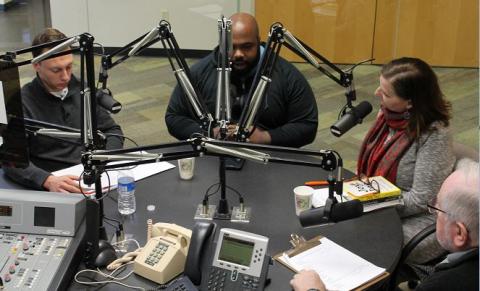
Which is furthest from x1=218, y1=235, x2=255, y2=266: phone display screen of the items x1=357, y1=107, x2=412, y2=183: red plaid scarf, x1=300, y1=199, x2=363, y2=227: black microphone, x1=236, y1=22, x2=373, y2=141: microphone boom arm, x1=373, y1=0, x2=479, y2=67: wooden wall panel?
x1=373, y1=0, x2=479, y2=67: wooden wall panel

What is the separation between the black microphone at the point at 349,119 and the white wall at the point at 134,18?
4262 millimetres

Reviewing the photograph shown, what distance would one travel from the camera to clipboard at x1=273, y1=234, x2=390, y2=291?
2016mm

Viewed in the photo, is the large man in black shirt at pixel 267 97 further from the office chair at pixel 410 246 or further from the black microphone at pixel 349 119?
the black microphone at pixel 349 119

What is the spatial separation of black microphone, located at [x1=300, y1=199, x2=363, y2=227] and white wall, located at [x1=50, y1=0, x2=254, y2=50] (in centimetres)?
449

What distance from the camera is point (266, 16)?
6.07 metres

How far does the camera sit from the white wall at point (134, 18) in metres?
6.22

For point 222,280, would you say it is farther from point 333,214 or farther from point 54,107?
point 54,107

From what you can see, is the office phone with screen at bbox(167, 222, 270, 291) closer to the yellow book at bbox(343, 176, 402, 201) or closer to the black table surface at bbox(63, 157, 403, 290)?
the black table surface at bbox(63, 157, 403, 290)

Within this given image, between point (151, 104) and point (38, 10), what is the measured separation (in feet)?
6.90

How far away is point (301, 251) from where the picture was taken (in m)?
2.16

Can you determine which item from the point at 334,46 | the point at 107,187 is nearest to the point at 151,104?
the point at 334,46

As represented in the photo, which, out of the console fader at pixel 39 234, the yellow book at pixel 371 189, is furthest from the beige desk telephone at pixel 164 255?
the yellow book at pixel 371 189

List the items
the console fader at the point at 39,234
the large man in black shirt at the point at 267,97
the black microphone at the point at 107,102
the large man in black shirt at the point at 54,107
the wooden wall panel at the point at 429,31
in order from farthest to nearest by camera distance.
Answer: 1. the wooden wall panel at the point at 429,31
2. the large man in black shirt at the point at 267,97
3. the large man in black shirt at the point at 54,107
4. the black microphone at the point at 107,102
5. the console fader at the point at 39,234

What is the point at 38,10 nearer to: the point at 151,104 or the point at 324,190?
the point at 151,104
